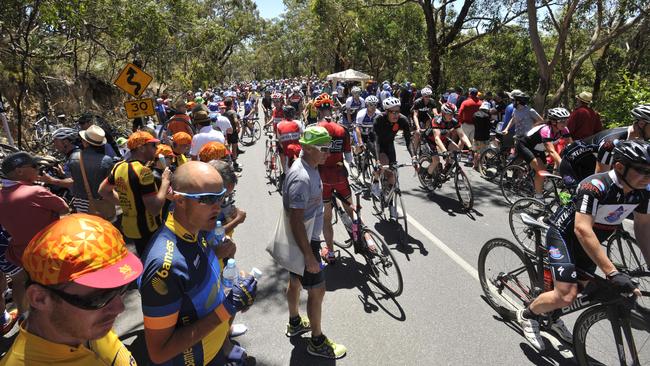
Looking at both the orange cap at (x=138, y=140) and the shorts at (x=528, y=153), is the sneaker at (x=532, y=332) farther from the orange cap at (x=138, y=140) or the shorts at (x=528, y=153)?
the shorts at (x=528, y=153)

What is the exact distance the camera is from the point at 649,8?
12.3 meters

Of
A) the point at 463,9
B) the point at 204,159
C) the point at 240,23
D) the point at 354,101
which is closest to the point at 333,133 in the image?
the point at 204,159

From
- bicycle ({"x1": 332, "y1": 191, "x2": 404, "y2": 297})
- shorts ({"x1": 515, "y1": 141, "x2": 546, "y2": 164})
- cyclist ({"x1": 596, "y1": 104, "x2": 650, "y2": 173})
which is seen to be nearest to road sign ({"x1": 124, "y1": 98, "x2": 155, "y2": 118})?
bicycle ({"x1": 332, "y1": 191, "x2": 404, "y2": 297})

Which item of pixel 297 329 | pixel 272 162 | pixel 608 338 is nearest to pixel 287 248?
pixel 297 329

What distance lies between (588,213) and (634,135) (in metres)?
2.98

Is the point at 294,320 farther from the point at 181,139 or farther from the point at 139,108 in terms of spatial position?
the point at 139,108

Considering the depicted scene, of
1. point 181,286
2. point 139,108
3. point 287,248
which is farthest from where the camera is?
point 139,108

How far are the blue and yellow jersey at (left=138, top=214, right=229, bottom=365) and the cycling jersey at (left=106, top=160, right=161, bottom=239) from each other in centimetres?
197

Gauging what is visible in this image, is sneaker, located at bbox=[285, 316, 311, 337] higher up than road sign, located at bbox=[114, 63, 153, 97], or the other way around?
road sign, located at bbox=[114, 63, 153, 97]

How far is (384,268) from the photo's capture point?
175 inches

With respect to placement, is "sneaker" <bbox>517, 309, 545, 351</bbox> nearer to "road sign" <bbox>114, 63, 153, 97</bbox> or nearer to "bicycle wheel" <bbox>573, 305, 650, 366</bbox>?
"bicycle wheel" <bbox>573, 305, 650, 366</bbox>

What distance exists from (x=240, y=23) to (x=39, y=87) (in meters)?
31.5

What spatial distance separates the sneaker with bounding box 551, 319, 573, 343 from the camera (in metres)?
3.24

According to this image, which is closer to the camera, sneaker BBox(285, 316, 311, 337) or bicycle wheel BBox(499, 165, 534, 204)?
sneaker BBox(285, 316, 311, 337)
